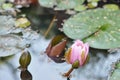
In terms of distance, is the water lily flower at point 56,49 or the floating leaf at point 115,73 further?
the water lily flower at point 56,49

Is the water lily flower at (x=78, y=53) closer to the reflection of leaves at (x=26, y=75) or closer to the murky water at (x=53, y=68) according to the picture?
the murky water at (x=53, y=68)

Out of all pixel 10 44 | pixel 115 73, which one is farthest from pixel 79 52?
pixel 10 44

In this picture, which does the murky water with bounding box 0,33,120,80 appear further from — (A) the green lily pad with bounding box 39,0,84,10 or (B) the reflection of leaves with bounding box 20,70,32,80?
(A) the green lily pad with bounding box 39,0,84,10

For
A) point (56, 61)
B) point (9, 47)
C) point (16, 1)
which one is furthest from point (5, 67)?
point (16, 1)

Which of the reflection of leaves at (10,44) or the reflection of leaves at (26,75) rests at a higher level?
the reflection of leaves at (10,44)

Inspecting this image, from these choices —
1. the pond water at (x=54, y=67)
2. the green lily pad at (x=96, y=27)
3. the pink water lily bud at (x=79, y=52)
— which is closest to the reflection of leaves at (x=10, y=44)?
the pond water at (x=54, y=67)

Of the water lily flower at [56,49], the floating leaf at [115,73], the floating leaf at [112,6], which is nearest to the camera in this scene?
the floating leaf at [115,73]

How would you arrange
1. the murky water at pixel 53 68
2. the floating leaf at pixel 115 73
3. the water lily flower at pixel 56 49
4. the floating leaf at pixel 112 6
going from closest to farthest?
the floating leaf at pixel 115 73, the murky water at pixel 53 68, the water lily flower at pixel 56 49, the floating leaf at pixel 112 6
